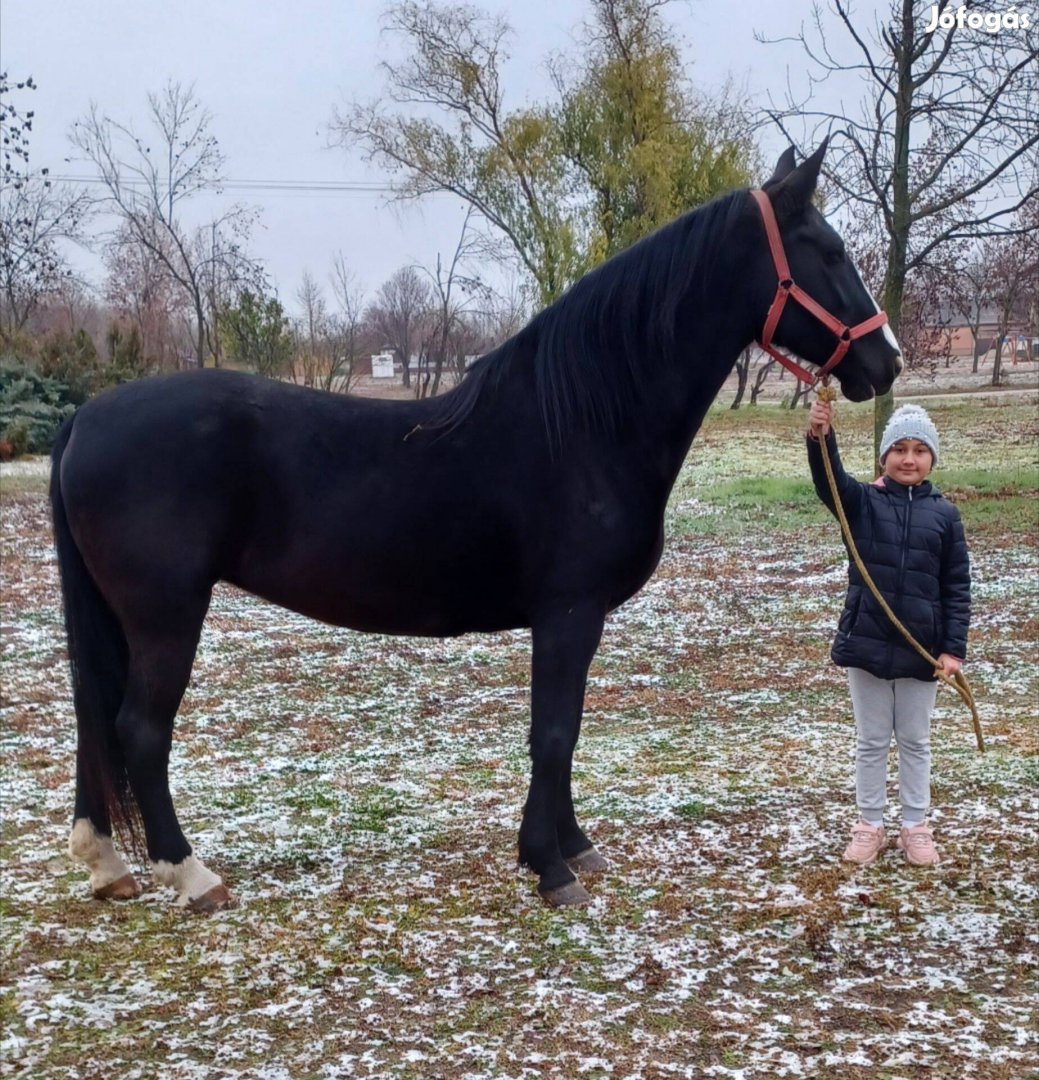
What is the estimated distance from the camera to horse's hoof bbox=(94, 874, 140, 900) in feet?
12.1

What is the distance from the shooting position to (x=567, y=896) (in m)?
3.56

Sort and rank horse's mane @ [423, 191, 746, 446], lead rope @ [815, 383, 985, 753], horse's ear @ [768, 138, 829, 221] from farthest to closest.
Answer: lead rope @ [815, 383, 985, 753]
horse's mane @ [423, 191, 746, 446]
horse's ear @ [768, 138, 829, 221]

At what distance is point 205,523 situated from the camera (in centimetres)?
347

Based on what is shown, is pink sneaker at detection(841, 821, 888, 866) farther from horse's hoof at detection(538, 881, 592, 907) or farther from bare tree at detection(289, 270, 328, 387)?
bare tree at detection(289, 270, 328, 387)

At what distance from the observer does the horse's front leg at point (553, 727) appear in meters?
3.55

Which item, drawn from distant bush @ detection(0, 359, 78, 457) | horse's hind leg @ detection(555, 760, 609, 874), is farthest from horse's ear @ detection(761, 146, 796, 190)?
distant bush @ detection(0, 359, 78, 457)

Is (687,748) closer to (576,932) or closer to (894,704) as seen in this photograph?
(894,704)

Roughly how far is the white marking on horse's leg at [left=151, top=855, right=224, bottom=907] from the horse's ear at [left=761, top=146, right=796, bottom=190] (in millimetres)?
2996

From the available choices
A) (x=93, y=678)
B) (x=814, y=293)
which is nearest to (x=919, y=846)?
(x=814, y=293)

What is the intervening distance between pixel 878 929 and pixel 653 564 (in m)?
1.37

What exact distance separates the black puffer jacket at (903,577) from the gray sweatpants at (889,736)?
11 centimetres

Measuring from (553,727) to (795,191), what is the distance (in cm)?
194

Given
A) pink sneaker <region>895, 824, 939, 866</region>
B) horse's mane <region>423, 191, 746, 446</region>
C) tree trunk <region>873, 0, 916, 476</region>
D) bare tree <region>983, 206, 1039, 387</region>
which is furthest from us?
bare tree <region>983, 206, 1039, 387</region>

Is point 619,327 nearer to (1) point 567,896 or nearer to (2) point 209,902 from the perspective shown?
(1) point 567,896
